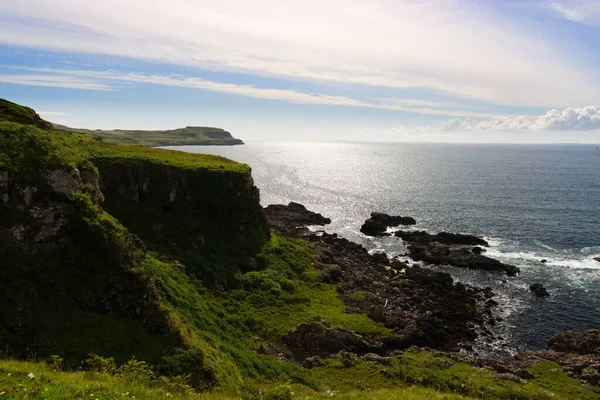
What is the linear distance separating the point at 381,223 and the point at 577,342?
60.0 m

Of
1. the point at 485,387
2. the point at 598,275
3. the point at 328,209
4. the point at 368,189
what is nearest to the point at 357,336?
the point at 485,387

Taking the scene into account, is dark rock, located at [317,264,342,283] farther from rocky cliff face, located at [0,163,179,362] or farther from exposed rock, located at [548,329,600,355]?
rocky cliff face, located at [0,163,179,362]

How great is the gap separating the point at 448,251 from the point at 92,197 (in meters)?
70.4

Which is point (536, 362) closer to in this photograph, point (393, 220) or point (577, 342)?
point (577, 342)

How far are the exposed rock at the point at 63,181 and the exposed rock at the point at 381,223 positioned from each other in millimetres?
78582

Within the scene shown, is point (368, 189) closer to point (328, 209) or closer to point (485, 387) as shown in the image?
point (328, 209)

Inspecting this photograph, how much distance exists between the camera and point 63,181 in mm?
28328

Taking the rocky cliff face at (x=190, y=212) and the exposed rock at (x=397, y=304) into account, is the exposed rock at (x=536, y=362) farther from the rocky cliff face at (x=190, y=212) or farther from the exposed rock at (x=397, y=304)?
the rocky cliff face at (x=190, y=212)

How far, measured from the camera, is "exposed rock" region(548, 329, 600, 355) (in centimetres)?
4512

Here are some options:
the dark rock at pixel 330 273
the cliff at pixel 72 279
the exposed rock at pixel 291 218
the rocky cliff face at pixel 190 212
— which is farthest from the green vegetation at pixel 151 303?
the exposed rock at pixel 291 218

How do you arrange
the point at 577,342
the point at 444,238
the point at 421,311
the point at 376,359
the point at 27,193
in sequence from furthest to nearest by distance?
the point at 444,238
the point at 421,311
the point at 577,342
the point at 376,359
the point at 27,193

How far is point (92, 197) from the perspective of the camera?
1187 inches

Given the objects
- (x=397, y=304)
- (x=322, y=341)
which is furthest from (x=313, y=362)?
(x=397, y=304)

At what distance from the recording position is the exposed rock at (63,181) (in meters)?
27.8
